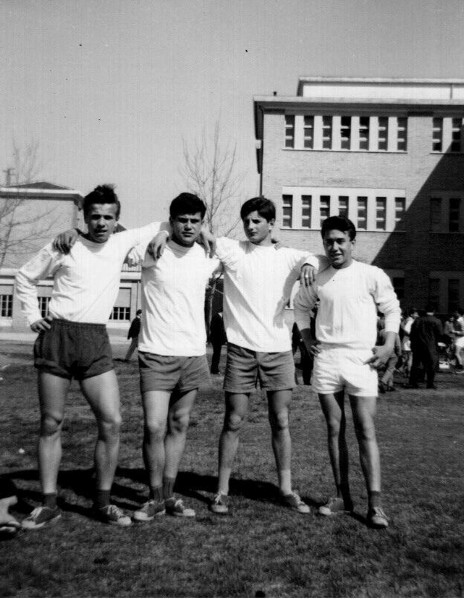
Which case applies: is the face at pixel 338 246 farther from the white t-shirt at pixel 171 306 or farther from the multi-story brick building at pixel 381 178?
the multi-story brick building at pixel 381 178

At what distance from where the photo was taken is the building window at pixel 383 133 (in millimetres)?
37906

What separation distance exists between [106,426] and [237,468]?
219 cm

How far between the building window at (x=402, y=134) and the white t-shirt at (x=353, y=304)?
3483 centimetres

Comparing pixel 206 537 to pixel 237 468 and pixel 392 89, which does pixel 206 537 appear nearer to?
pixel 237 468

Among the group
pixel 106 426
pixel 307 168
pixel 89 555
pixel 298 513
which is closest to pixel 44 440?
pixel 106 426

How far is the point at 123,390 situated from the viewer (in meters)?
13.7

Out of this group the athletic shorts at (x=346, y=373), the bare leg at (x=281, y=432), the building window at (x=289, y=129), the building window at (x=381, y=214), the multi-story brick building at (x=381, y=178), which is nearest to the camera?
the athletic shorts at (x=346, y=373)

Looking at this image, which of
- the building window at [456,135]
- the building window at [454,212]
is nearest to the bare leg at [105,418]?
the building window at [454,212]

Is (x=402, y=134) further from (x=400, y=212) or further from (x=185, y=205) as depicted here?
(x=185, y=205)

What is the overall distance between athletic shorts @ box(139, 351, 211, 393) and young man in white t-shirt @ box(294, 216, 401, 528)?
2.95 ft

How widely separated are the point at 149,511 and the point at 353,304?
6.54 feet

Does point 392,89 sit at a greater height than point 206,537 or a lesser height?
greater

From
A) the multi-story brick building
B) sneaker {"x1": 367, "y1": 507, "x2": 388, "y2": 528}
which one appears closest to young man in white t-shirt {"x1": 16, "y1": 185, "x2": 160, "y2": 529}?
sneaker {"x1": 367, "y1": 507, "x2": 388, "y2": 528}

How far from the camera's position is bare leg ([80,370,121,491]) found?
449cm
